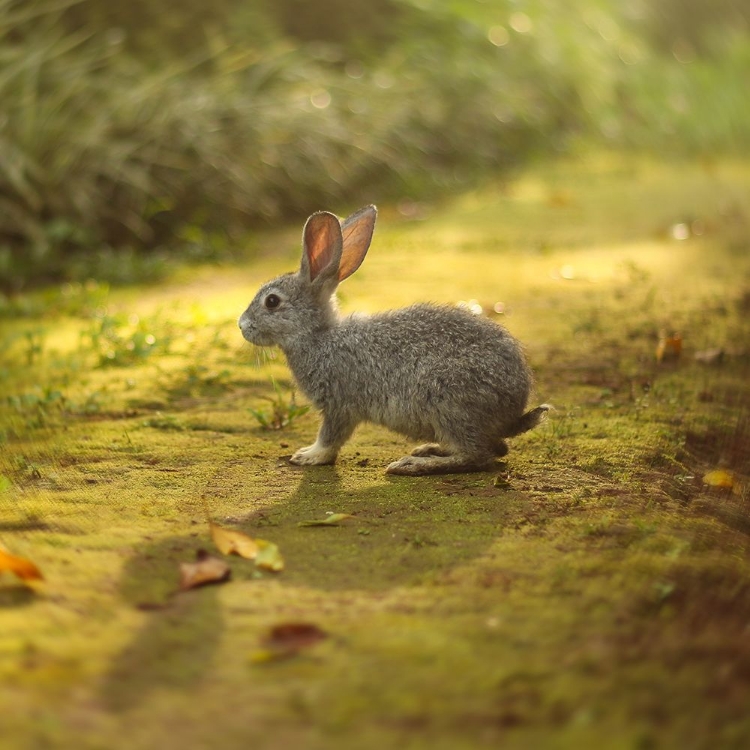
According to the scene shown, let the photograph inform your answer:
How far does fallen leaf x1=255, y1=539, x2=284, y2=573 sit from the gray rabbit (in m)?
0.98

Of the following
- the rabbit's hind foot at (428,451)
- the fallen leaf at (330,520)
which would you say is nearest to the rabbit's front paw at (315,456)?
the rabbit's hind foot at (428,451)

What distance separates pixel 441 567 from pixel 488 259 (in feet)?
16.7

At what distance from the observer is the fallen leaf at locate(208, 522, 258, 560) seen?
9.91 feet

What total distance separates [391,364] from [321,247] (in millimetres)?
649

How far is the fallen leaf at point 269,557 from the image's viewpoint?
293cm

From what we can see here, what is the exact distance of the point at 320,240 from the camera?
431 cm

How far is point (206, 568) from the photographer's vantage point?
2838mm

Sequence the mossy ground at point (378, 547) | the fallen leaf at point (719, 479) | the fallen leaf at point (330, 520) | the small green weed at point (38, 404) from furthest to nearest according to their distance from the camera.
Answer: the small green weed at point (38, 404)
the fallen leaf at point (719, 479)
the fallen leaf at point (330, 520)
the mossy ground at point (378, 547)

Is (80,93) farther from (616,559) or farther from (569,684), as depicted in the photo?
(569,684)

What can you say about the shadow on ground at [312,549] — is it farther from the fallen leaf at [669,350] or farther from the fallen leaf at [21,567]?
the fallen leaf at [669,350]

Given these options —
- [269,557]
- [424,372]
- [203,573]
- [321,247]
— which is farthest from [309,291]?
[203,573]

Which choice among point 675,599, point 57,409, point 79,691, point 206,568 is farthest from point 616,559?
point 57,409

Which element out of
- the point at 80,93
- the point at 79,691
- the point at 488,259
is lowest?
the point at 79,691

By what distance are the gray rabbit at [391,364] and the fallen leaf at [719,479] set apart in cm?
66
